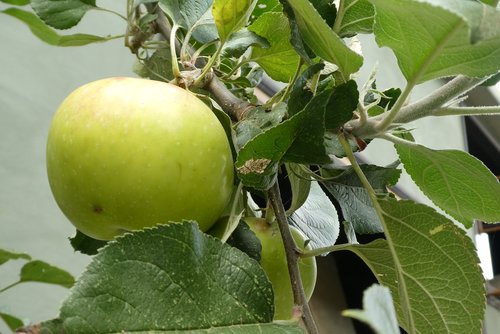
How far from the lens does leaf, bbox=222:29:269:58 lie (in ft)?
1.24

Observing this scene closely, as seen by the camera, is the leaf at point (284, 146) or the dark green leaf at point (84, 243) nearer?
the leaf at point (284, 146)

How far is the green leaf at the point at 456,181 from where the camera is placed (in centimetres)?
35

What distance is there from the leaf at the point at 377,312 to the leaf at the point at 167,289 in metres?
0.11

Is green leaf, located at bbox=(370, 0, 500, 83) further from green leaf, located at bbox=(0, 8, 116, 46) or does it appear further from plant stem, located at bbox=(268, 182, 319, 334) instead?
green leaf, located at bbox=(0, 8, 116, 46)

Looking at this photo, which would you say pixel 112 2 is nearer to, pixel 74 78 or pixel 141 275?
pixel 74 78

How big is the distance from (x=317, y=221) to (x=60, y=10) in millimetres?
255

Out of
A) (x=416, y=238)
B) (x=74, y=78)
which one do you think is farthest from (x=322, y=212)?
(x=74, y=78)

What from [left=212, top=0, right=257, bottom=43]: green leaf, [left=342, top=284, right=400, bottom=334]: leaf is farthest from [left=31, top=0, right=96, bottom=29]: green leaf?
[left=342, top=284, right=400, bottom=334]: leaf

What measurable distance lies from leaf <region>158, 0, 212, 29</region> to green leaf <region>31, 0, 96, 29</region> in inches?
3.9

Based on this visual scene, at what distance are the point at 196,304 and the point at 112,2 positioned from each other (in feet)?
2.36

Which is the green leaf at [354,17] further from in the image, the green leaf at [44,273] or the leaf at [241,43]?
the green leaf at [44,273]

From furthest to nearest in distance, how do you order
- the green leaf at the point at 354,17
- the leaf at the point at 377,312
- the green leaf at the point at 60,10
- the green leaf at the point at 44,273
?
the green leaf at the point at 44,273 → the green leaf at the point at 60,10 → the green leaf at the point at 354,17 → the leaf at the point at 377,312

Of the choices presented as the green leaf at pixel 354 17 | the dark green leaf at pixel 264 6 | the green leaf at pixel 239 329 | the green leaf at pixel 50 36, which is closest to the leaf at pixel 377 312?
the green leaf at pixel 239 329

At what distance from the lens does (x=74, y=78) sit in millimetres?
841
